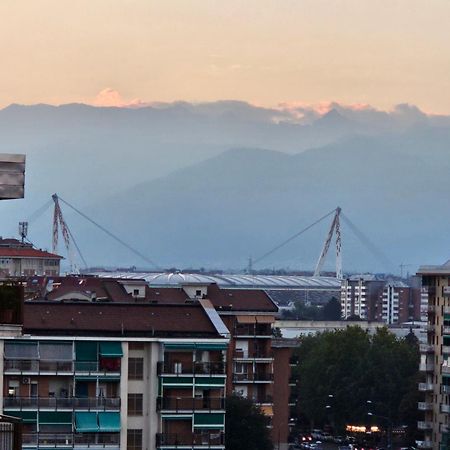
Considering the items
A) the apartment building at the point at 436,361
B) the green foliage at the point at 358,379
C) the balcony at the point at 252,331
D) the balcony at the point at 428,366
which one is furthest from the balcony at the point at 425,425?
the green foliage at the point at 358,379

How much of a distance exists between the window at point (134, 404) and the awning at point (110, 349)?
37.4 inches

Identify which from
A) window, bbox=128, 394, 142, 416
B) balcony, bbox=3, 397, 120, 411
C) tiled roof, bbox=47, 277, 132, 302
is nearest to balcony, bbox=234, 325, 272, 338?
tiled roof, bbox=47, 277, 132, 302

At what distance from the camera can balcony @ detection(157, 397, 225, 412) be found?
43.9 meters

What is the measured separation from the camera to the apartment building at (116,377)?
41.6 meters

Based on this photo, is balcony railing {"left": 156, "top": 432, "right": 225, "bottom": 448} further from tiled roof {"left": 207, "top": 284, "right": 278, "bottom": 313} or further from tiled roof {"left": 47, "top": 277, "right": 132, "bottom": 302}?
tiled roof {"left": 207, "top": 284, "right": 278, "bottom": 313}

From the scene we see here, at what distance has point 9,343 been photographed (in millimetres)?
42250

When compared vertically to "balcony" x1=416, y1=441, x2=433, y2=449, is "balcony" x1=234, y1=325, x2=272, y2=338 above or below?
above

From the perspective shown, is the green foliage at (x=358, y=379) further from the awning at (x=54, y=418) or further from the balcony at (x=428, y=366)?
the awning at (x=54, y=418)

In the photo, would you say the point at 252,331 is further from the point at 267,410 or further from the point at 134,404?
the point at 134,404

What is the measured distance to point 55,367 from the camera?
1671 inches

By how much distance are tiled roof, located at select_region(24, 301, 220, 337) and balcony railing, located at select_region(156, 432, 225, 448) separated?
212 cm

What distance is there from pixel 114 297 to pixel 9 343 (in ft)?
69.3

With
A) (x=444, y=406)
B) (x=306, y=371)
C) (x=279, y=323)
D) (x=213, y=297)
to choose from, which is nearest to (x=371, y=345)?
(x=306, y=371)

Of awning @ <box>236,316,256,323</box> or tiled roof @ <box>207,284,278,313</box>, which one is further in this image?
awning @ <box>236,316,256,323</box>
